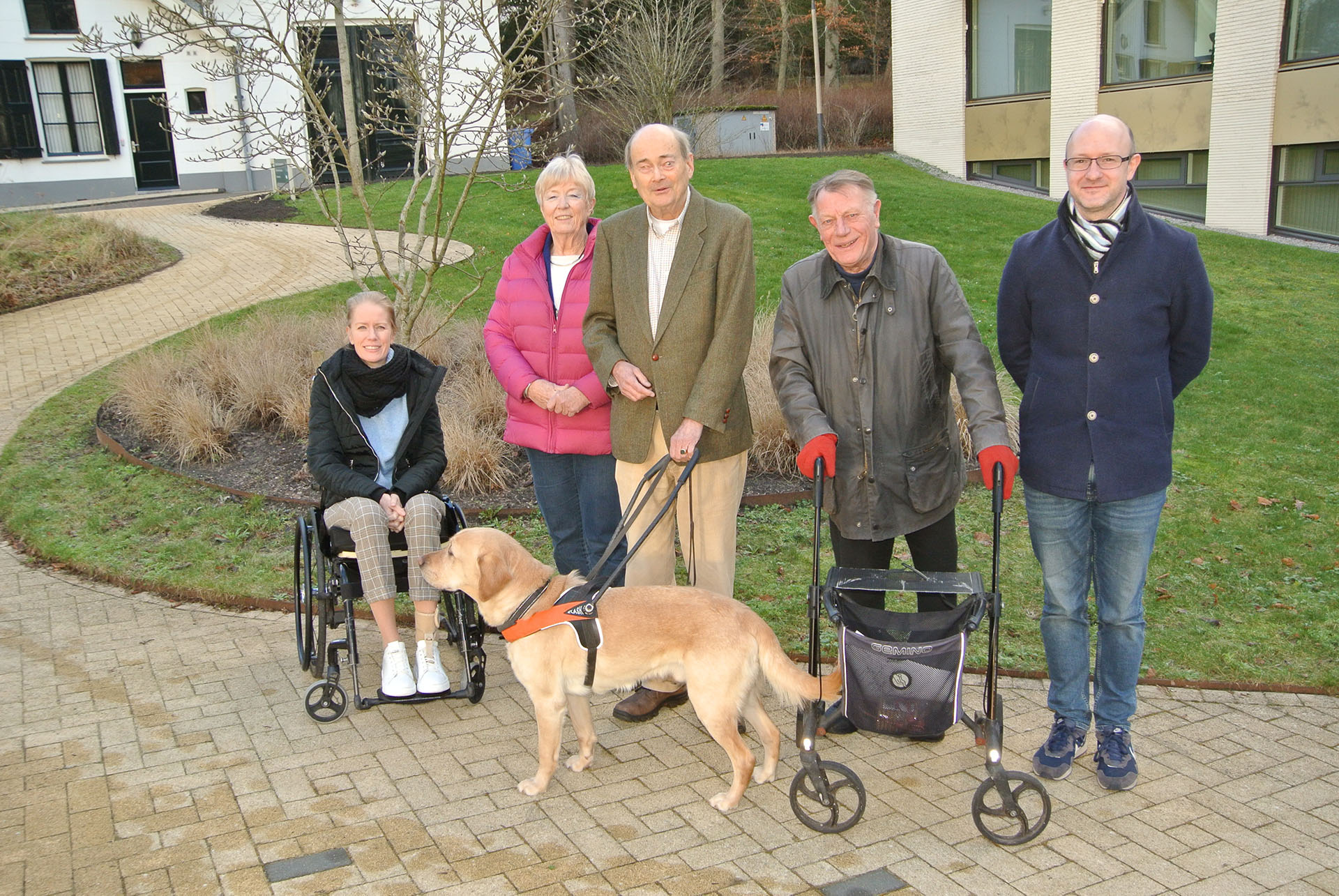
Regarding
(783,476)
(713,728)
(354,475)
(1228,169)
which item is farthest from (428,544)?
(1228,169)

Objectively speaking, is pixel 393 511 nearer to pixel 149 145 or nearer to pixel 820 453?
pixel 820 453

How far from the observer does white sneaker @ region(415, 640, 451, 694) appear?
4.43 metres

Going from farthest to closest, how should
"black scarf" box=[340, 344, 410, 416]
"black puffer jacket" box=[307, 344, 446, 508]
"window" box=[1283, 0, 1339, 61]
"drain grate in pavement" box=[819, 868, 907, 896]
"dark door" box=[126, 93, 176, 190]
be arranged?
"dark door" box=[126, 93, 176, 190]
"window" box=[1283, 0, 1339, 61]
"black scarf" box=[340, 344, 410, 416]
"black puffer jacket" box=[307, 344, 446, 508]
"drain grate in pavement" box=[819, 868, 907, 896]

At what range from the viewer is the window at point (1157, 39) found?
63.5ft

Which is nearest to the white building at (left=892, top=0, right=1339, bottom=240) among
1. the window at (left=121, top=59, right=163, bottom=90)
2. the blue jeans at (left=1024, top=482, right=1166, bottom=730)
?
the blue jeans at (left=1024, top=482, right=1166, bottom=730)

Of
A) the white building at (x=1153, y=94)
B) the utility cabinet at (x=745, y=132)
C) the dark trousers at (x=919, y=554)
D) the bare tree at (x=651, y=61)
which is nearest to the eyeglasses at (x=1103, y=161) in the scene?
the dark trousers at (x=919, y=554)

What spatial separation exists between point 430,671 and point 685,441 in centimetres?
148

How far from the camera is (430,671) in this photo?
444 cm

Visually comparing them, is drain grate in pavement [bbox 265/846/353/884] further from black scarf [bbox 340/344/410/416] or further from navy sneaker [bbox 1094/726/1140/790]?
black scarf [bbox 340/344/410/416]

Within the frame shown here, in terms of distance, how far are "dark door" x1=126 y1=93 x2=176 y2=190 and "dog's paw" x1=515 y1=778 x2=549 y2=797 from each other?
27.5m

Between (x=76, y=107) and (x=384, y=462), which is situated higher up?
(x=76, y=107)

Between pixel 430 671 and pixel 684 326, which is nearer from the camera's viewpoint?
pixel 684 326

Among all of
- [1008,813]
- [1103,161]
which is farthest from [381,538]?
[1103,161]

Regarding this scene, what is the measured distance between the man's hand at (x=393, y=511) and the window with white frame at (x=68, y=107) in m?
27.0
